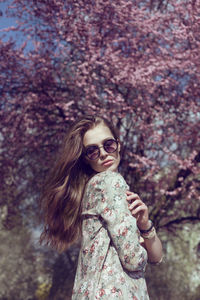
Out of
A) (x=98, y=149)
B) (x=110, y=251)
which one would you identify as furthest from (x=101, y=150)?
(x=110, y=251)

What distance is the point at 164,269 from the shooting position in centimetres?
1293

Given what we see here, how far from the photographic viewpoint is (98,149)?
278cm

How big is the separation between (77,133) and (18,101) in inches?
211

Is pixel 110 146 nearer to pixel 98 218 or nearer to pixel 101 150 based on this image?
pixel 101 150

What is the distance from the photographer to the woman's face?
2.78 metres

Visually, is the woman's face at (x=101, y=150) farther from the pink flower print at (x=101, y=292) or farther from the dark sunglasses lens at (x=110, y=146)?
the pink flower print at (x=101, y=292)

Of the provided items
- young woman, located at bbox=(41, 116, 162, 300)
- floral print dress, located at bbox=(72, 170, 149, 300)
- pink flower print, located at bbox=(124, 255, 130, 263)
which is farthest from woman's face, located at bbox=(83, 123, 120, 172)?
pink flower print, located at bbox=(124, 255, 130, 263)

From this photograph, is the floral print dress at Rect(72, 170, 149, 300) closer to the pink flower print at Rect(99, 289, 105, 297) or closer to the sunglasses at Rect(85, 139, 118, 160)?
the pink flower print at Rect(99, 289, 105, 297)

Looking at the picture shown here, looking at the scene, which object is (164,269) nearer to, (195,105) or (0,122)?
(195,105)

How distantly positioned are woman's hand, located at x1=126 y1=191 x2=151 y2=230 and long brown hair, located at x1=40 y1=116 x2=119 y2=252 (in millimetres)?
480

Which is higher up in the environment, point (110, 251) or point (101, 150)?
point (101, 150)

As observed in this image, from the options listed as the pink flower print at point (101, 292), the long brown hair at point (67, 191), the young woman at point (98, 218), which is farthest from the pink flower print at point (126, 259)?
the long brown hair at point (67, 191)

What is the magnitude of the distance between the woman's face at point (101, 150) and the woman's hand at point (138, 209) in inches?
14.1

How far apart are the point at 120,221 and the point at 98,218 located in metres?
0.23
